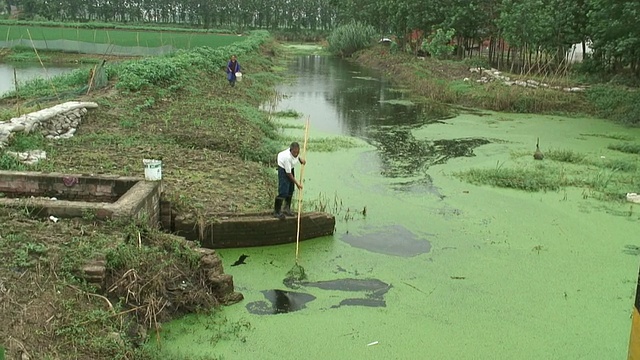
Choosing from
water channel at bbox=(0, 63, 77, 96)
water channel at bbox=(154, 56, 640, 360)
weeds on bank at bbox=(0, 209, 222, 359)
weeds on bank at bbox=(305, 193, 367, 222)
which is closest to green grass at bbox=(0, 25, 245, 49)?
water channel at bbox=(0, 63, 77, 96)

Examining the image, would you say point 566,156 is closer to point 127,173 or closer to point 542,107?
point 542,107

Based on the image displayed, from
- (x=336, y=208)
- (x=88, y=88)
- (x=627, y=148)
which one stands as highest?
(x=88, y=88)

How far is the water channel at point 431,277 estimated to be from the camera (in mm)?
4898

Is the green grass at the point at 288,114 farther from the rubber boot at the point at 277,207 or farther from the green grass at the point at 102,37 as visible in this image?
the green grass at the point at 102,37

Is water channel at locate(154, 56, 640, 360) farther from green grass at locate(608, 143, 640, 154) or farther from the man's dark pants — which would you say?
green grass at locate(608, 143, 640, 154)

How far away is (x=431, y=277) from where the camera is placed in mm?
6234

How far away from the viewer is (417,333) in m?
5.08

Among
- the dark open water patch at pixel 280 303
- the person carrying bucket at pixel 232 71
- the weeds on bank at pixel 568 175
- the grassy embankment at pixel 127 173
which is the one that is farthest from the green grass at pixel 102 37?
the dark open water patch at pixel 280 303

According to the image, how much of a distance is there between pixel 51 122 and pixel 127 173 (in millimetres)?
2831

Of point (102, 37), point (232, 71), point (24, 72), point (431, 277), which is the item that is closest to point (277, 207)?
point (431, 277)

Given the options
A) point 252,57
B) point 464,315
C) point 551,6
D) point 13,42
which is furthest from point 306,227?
point 13,42

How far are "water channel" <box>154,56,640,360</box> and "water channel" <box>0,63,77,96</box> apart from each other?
12976 mm

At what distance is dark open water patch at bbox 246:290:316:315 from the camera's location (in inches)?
212

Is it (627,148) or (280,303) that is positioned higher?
(627,148)
